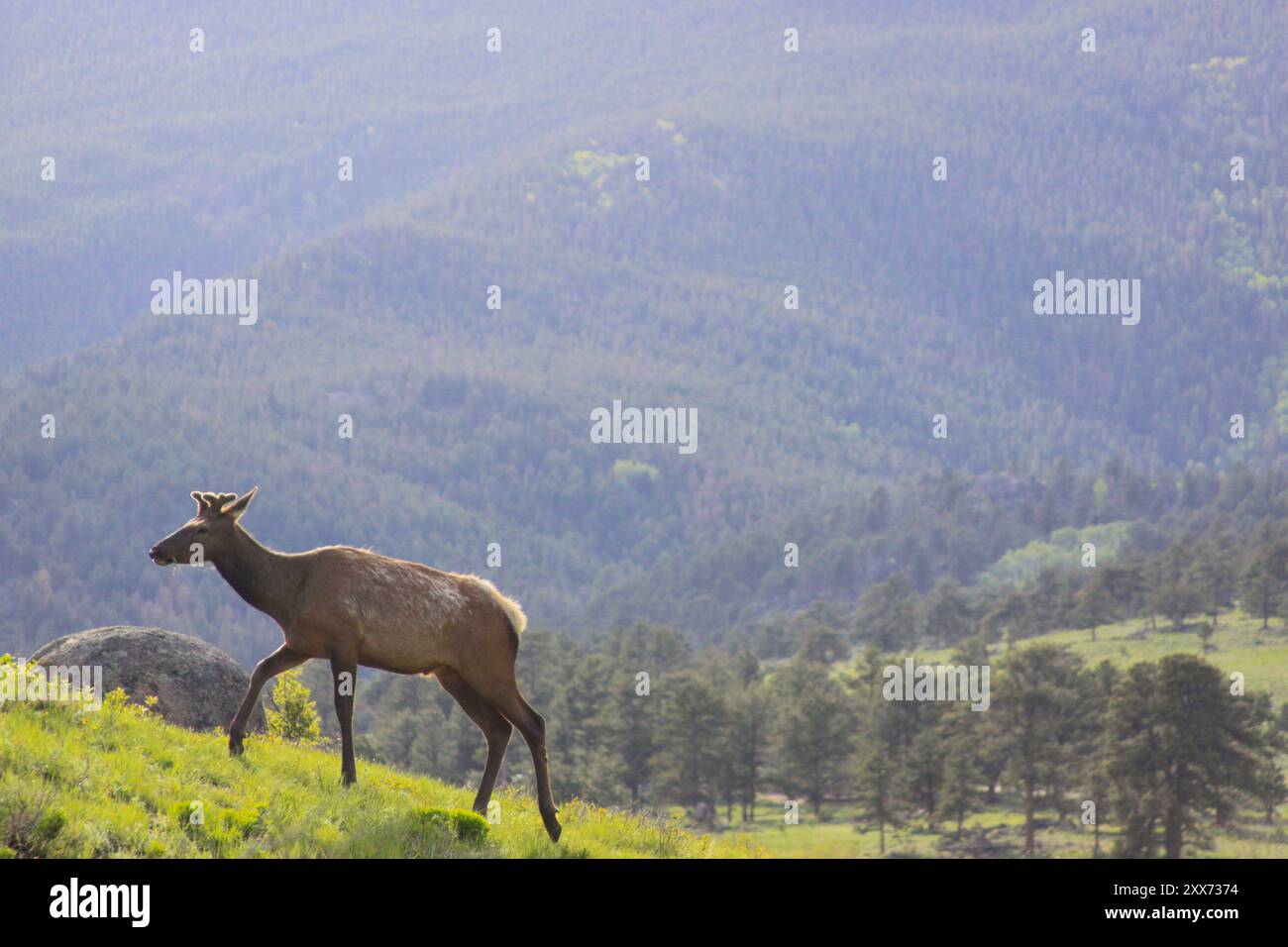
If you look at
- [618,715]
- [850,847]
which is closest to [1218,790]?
[850,847]

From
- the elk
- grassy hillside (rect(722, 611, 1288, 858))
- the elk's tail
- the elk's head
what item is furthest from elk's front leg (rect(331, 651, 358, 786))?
grassy hillside (rect(722, 611, 1288, 858))

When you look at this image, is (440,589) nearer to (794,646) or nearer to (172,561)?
(172,561)

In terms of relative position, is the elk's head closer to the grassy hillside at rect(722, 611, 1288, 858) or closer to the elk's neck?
the elk's neck

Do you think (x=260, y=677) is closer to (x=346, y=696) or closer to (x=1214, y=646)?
(x=346, y=696)

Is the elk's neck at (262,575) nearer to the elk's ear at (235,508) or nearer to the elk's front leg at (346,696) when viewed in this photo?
the elk's ear at (235,508)

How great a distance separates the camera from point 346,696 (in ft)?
46.0

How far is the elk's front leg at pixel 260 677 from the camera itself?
13859 millimetres

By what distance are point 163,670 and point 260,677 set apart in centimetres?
738

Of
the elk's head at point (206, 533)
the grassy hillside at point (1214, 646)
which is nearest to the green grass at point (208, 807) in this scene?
the elk's head at point (206, 533)

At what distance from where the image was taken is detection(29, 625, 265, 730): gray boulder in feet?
65.3

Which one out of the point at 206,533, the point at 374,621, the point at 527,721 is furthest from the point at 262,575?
the point at 527,721
